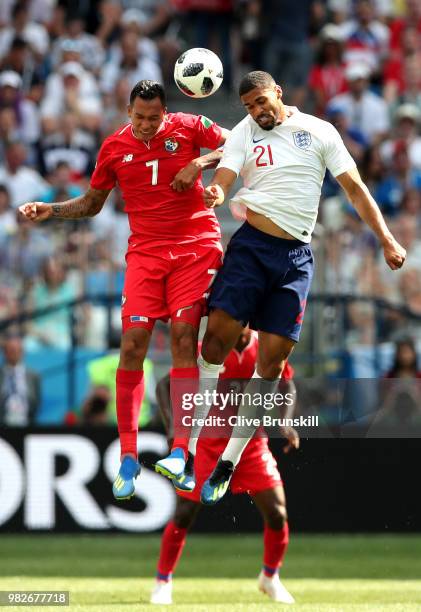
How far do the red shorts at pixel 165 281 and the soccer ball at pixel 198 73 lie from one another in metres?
1.09

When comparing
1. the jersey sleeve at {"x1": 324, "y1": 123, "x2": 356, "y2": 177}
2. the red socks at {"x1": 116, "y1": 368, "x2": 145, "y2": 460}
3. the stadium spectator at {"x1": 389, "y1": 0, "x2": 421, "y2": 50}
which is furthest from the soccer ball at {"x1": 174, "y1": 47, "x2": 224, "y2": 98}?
the stadium spectator at {"x1": 389, "y1": 0, "x2": 421, "y2": 50}

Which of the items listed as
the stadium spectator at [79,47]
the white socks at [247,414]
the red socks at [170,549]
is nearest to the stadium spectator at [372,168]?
the stadium spectator at [79,47]

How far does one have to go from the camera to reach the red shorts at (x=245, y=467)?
39.5 feet

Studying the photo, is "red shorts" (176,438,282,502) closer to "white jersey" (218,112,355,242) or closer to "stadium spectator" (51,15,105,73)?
"white jersey" (218,112,355,242)

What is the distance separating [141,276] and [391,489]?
4.64 meters

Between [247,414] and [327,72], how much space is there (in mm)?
9201

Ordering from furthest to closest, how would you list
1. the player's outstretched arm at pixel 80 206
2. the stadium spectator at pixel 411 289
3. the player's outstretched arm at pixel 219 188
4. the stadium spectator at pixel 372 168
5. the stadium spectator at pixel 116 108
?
the stadium spectator at pixel 116 108, the stadium spectator at pixel 372 168, the stadium spectator at pixel 411 289, the player's outstretched arm at pixel 80 206, the player's outstretched arm at pixel 219 188

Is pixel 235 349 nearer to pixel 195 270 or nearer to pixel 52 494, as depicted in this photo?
pixel 195 270

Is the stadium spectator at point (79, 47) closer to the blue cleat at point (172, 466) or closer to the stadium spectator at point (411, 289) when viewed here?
the stadium spectator at point (411, 289)

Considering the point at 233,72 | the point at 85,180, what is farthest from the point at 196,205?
the point at 233,72

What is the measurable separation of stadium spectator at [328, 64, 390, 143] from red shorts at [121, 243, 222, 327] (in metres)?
8.45

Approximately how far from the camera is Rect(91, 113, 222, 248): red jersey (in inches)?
432

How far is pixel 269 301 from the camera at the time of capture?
10930 mm

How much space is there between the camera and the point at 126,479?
1062cm
